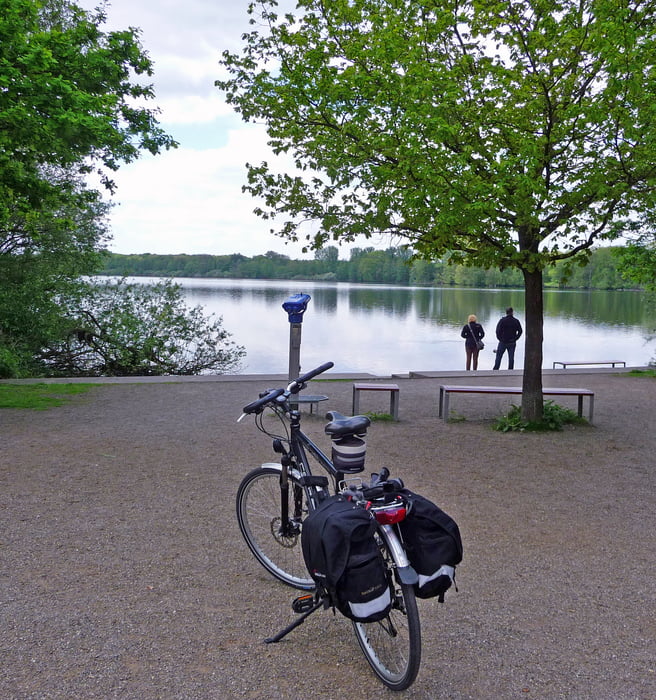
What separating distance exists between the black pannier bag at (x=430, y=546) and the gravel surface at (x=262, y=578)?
1.68 ft

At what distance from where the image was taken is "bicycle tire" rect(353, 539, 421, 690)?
2.72 meters

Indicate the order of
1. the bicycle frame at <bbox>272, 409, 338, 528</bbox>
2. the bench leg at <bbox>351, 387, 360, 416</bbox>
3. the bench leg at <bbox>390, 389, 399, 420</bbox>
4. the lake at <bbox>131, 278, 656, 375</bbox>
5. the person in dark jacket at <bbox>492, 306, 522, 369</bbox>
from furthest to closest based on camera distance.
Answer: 1. the lake at <bbox>131, 278, 656, 375</bbox>
2. the person in dark jacket at <bbox>492, 306, 522, 369</bbox>
3. the bench leg at <bbox>351, 387, 360, 416</bbox>
4. the bench leg at <bbox>390, 389, 399, 420</bbox>
5. the bicycle frame at <bbox>272, 409, 338, 528</bbox>

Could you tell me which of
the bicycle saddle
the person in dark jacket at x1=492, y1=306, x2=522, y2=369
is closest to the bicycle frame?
the bicycle saddle

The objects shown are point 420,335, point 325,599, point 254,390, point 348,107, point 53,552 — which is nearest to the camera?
point 325,599

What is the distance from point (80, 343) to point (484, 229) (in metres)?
12.6

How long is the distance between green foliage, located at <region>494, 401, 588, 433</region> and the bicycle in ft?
18.1

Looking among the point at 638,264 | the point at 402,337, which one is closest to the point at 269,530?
the point at 638,264

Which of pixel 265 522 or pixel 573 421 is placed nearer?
pixel 265 522

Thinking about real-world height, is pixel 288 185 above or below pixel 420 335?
above

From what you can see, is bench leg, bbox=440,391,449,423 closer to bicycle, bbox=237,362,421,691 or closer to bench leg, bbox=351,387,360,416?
bench leg, bbox=351,387,360,416

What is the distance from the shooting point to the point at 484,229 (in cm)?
786

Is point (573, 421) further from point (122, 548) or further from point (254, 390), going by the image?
point (122, 548)

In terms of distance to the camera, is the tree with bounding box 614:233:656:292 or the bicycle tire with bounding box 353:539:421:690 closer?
the bicycle tire with bounding box 353:539:421:690

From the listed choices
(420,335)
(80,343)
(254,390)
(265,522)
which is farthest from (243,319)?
(265,522)
